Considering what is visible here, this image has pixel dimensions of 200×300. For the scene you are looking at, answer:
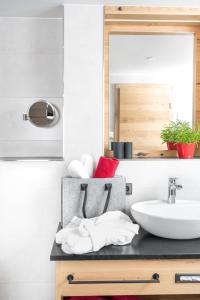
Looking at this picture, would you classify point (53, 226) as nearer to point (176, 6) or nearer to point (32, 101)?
point (32, 101)

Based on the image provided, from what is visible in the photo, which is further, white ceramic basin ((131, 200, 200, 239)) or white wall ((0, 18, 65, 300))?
white wall ((0, 18, 65, 300))

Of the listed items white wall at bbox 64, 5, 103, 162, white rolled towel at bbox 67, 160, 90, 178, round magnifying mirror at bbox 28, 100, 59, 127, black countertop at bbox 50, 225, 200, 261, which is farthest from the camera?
round magnifying mirror at bbox 28, 100, 59, 127

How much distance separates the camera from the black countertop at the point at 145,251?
1337 millimetres

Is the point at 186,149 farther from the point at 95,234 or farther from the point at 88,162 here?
the point at 95,234

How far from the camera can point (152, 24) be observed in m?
2.02

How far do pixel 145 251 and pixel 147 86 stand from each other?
3.44ft

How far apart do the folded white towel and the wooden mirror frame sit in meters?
0.55

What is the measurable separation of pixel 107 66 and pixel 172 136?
1.95 feet

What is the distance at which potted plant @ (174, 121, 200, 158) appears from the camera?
74.9 inches

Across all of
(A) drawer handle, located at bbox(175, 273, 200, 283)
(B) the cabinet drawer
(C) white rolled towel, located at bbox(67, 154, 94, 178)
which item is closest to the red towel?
(C) white rolled towel, located at bbox(67, 154, 94, 178)

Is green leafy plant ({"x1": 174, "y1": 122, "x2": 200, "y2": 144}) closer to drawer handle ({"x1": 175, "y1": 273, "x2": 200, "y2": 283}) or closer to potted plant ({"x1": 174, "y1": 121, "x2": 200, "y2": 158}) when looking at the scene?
potted plant ({"x1": 174, "y1": 121, "x2": 200, "y2": 158})

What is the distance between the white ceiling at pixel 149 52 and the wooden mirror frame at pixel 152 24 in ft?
0.12

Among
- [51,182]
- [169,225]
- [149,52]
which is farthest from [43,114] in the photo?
[169,225]

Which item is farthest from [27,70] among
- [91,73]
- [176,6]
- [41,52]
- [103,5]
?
[176,6]
